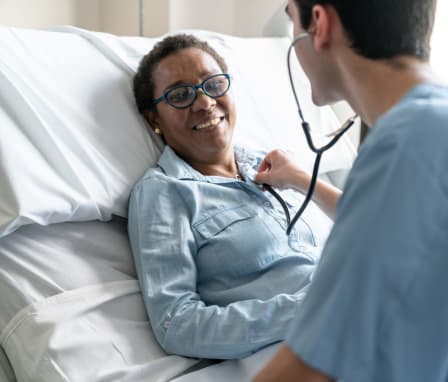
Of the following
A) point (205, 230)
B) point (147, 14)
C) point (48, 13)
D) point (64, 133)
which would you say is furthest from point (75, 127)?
point (147, 14)

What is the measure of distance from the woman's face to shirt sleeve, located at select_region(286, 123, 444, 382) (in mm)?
835

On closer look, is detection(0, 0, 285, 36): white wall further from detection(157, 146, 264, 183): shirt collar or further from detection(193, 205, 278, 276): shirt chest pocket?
detection(193, 205, 278, 276): shirt chest pocket

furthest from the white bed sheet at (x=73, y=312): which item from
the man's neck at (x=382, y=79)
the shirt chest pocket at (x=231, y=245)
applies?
the man's neck at (x=382, y=79)

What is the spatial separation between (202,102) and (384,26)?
2.39 ft

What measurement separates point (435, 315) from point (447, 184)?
140mm

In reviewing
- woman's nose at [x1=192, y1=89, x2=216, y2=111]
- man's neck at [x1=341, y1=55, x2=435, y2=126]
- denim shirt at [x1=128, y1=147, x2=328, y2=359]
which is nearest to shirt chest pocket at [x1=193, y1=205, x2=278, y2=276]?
denim shirt at [x1=128, y1=147, x2=328, y2=359]

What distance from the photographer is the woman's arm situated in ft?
4.58

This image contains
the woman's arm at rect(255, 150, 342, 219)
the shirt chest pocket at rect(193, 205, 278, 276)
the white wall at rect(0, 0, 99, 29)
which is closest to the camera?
the shirt chest pocket at rect(193, 205, 278, 276)

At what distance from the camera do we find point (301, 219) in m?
1.45

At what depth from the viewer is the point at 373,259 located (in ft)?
2.03

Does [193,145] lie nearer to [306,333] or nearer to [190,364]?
[190,364]

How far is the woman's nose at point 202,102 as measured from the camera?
146 cm

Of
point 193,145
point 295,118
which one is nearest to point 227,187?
point 193,145

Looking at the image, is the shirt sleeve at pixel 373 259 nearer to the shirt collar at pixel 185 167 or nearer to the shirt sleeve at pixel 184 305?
the shirt sleeve at pixel 184 305
